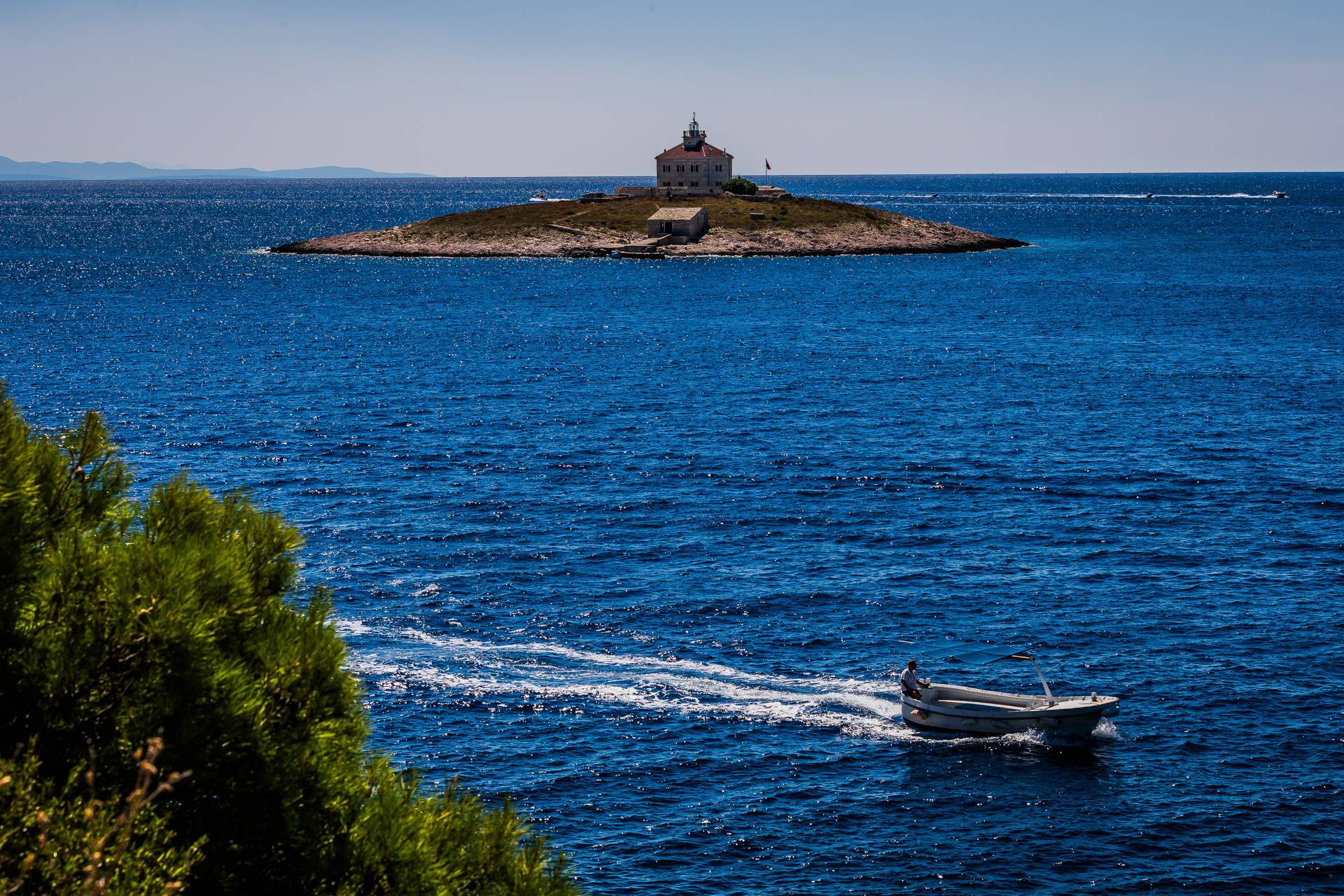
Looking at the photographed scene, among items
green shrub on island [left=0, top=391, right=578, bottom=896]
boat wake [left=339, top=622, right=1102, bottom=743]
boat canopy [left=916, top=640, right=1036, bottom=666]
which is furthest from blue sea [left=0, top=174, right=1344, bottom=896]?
green shrub on island [left=0, top=391, right=578, bottom=896]

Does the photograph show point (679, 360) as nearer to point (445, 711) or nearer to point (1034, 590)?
point (1034, 590)

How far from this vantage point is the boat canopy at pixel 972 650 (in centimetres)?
5053

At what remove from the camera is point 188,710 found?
1502 cm

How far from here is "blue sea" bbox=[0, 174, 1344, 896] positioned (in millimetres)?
38188

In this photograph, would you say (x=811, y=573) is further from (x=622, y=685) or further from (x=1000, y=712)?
(x=1000, y=712)

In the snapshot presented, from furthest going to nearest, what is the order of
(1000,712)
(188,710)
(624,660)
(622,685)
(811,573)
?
(811,573) < (624,660) < (622,685) < (1000,712) < (188,710)

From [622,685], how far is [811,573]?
49.0ft

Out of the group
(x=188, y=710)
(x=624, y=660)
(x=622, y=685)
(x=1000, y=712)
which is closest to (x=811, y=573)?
(x=624, y=660)

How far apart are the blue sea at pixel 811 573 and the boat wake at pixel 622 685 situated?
17 cm

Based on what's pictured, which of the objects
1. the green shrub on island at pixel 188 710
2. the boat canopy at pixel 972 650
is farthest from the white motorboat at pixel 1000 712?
the green shrub on island at pixel 188 710

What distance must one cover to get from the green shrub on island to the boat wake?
28180mm

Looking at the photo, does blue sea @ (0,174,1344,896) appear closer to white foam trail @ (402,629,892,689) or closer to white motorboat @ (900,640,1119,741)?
white foam trail @ (402,629,892,689)

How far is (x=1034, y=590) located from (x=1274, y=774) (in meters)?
17.4

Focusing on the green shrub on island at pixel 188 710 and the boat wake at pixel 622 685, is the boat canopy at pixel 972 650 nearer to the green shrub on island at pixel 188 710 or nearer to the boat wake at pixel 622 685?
the boat wake at pixel 622 685
